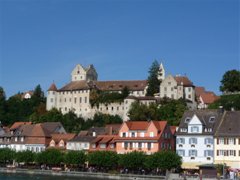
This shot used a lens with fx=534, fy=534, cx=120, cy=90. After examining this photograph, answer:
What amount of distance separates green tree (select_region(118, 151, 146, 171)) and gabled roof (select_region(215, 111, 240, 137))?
38.0ft

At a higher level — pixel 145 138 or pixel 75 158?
pixel 145 138

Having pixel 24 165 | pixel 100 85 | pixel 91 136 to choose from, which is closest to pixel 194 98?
pixel 100 85

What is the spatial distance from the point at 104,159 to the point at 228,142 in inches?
757

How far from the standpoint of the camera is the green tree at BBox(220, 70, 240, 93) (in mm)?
115856

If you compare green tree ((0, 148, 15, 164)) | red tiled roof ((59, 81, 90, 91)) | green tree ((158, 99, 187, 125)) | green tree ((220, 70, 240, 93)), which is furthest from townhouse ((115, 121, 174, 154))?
red tiled roof ((59, 81, 90, 91))

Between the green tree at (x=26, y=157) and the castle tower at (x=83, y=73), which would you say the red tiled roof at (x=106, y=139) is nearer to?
the green tree at (x=26, y=157)

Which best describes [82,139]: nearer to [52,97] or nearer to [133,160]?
[133,160]

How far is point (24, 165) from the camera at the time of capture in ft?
310

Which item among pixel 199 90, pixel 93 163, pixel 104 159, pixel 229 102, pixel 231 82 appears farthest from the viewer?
pixel 199 90

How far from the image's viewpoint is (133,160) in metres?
78.9

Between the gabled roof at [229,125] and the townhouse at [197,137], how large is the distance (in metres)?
1.01

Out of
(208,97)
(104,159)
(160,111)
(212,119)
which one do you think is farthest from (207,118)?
(208,97)

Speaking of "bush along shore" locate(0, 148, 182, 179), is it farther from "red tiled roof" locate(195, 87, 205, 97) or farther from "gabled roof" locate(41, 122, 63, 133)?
"red tiled roof" locate(195, 87, 205, 97)

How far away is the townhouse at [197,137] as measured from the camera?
79.6 metres
